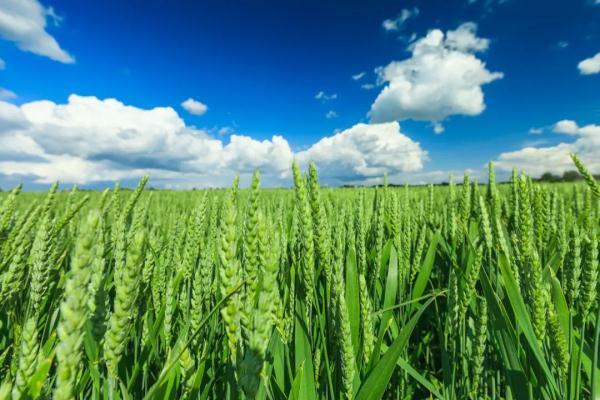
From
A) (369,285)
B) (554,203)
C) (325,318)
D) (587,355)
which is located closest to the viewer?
(587,355)

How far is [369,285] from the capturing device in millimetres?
1796

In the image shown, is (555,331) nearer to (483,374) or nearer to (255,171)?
(483,374)

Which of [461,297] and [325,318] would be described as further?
[325,318]

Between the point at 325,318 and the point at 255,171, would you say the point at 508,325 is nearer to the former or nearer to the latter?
the point at 325,318

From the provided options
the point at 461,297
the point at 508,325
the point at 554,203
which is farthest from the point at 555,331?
the point at 554,203

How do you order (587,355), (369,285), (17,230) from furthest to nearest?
(369,285), (17,230), (587,355)

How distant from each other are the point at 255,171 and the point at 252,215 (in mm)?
144

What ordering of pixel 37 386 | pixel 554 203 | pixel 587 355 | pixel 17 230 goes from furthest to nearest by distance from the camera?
pixel 554 203
pixel 17 230
pixel 587 355
pixel 37 386

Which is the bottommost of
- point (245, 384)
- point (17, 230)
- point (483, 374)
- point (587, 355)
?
point (483, 374)

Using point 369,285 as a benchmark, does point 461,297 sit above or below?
above

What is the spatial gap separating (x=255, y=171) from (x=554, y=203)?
260 cm

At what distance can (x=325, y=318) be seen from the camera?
1376mm

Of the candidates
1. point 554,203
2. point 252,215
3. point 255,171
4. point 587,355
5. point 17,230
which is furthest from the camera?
point 554,203

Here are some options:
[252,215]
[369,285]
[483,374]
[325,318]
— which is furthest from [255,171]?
[483,374]
